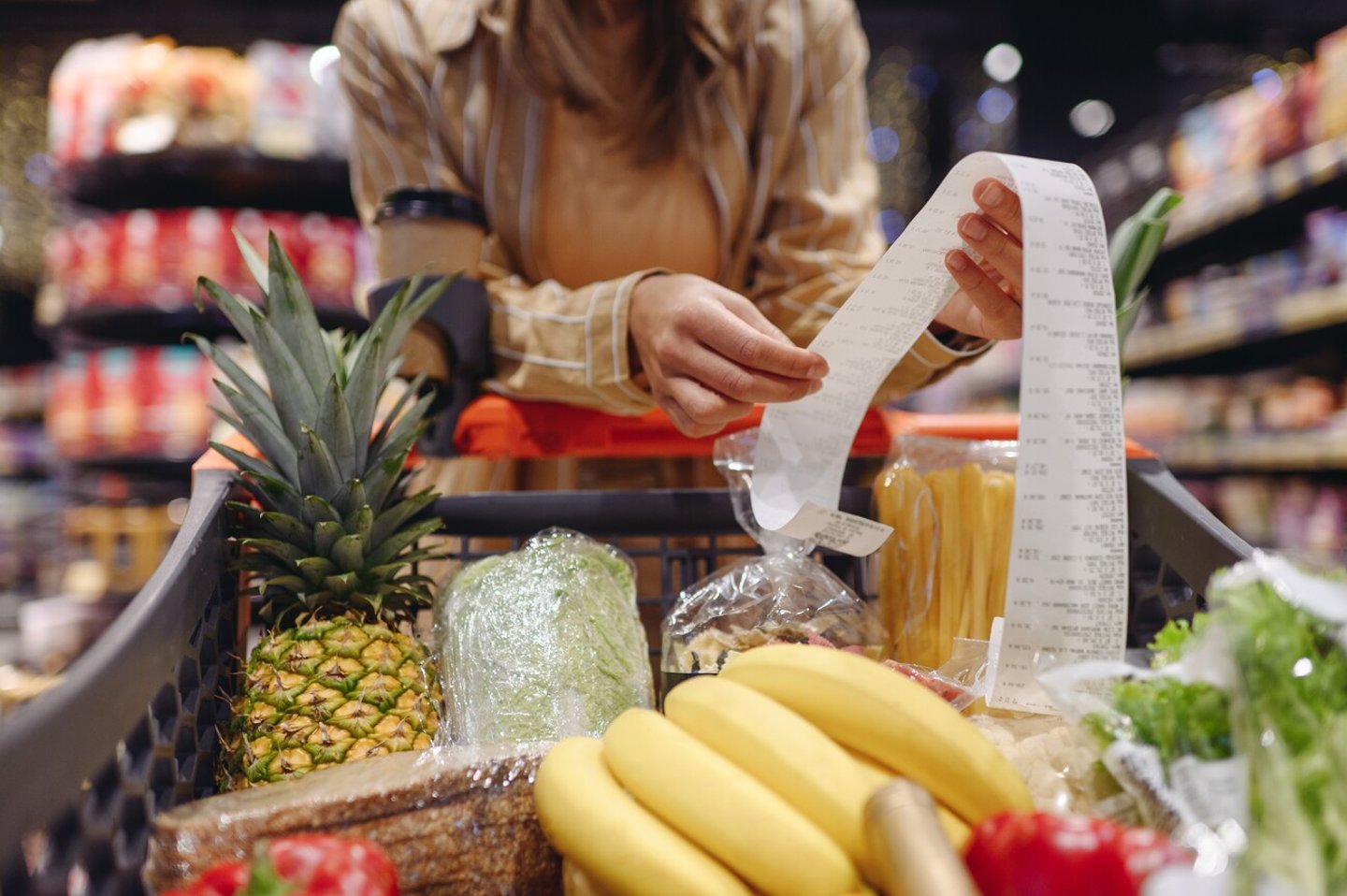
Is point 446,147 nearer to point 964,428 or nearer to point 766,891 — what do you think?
point 964,428

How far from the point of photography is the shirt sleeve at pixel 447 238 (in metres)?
1.35

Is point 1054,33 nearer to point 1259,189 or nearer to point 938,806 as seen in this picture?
point 1259,189

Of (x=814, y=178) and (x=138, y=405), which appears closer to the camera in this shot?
(x=814, y=178)

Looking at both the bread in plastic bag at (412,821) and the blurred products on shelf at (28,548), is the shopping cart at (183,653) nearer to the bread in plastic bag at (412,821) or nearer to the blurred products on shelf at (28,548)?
the bread in plastic bag at (412,821)

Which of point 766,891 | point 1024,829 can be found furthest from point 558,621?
point 1024,829

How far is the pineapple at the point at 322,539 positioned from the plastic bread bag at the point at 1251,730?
0.61m

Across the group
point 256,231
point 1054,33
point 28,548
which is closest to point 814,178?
point 256,231

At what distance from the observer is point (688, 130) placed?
1.63m

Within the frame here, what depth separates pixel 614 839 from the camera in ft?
2.07

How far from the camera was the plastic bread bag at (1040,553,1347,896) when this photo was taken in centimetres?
51

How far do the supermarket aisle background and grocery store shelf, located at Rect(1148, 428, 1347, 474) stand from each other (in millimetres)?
13

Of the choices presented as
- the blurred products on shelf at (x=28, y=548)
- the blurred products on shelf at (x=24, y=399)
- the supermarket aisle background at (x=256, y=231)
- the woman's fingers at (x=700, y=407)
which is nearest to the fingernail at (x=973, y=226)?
the woman's fingers at (x=700, y=407)

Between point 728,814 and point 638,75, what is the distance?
1310mm

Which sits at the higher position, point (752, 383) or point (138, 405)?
point (752, 383)
